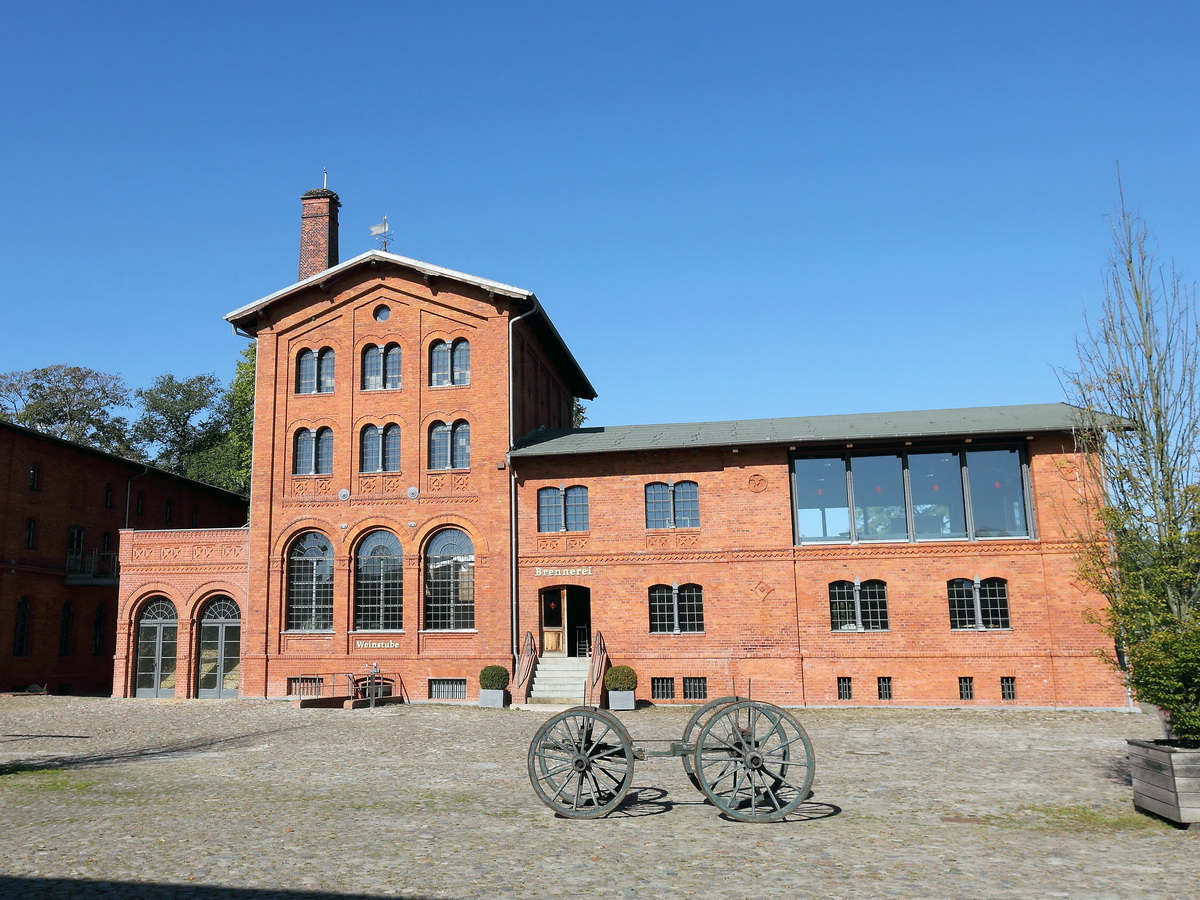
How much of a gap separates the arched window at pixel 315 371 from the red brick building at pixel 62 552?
26.6 feet

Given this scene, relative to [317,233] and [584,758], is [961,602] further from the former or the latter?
[317,233]

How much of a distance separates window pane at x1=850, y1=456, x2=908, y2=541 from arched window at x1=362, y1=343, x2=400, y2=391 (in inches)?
545

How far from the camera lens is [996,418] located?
24797 millimetres

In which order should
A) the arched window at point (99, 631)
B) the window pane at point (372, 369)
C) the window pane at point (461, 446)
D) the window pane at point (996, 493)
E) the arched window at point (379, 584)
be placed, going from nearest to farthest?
the window pane at point (996, 493) < the arched window at point (379, 584) < the window pane at point (461, 446) < the window pane at point (372, 369) < the arched window at point (99, 631)

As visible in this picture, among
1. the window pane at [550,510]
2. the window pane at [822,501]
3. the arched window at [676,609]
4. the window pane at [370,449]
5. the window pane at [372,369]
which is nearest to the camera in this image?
the window pane at [822,501]

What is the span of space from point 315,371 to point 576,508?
9.46 m

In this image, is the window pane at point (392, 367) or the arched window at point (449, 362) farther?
the window pane at point (392, 367)

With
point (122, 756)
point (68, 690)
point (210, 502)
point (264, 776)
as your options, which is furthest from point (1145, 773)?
point (210, 502)

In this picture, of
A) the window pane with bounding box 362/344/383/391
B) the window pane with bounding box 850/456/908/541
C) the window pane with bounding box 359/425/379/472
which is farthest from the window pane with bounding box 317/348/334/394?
the window pane with bounding box 850/456/908/541

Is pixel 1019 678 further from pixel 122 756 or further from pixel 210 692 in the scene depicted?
pixel 210 692

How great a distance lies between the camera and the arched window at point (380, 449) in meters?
27.5

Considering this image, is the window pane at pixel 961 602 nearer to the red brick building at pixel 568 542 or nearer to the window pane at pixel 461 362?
the red brick building at pixel 568 542

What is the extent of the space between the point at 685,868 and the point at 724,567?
16.8m

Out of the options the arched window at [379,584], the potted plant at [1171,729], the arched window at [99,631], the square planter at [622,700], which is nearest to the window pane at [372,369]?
the arched window at [379,584]
